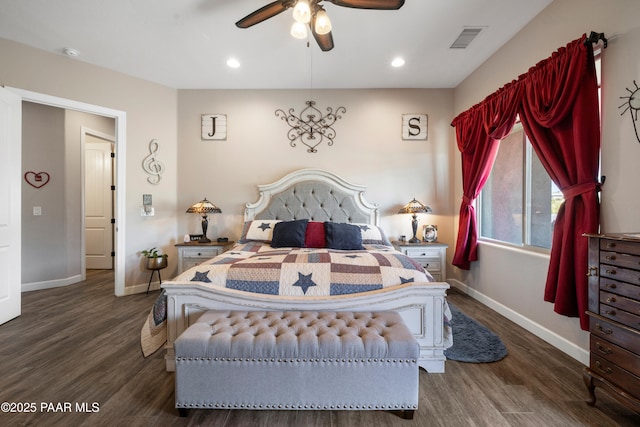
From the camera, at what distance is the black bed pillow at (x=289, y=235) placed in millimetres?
3066

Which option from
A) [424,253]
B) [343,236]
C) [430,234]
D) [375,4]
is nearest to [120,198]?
[343,236]

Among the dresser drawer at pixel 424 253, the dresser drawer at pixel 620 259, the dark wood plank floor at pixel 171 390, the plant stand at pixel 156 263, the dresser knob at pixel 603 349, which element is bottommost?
the dark wood plank floor at pixel 171 390

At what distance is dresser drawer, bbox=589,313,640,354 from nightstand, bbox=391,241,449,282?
1916 millimetres

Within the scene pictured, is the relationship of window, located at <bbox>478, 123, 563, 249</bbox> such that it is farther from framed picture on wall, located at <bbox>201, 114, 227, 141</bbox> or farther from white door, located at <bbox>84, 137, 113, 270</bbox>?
white door, located at <bbox>84, 137, 113, 270</bbox>

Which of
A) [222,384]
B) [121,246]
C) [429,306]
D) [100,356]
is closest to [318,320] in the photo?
[222,384]

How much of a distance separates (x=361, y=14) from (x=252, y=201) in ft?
8.56

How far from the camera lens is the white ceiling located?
2367mm

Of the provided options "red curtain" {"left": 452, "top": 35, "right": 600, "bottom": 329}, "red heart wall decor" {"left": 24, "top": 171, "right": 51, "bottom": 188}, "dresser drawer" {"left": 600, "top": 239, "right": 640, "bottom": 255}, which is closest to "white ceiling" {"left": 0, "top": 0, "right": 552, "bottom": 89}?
"red curtain" {"left": 452, "top": 35, "right": 600, "bottom": 329}

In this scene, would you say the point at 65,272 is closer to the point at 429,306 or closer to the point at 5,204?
the point at 5,204

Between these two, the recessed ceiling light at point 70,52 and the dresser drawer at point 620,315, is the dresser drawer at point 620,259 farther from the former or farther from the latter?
the recessed ceiling light at point 70,52

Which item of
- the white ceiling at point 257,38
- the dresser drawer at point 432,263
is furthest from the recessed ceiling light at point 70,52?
the dresser drawer at point 432,263

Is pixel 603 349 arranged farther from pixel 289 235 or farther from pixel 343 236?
pixel 289 235

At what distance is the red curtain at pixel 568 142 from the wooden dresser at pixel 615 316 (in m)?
0.41

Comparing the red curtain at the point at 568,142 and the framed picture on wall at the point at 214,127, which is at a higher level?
the framed picture on wall at the point at 214,127
